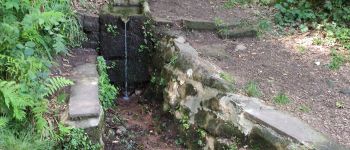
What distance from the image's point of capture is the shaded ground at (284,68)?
4.48m

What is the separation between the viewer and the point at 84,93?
4617mm

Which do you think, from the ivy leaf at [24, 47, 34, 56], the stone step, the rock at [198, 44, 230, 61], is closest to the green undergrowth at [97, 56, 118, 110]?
the stone step

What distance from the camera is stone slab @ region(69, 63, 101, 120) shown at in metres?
4.21

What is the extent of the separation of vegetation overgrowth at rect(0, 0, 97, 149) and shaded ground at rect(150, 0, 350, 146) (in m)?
2.07

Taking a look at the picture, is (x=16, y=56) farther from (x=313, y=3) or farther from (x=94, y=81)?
(x=313, y=3)

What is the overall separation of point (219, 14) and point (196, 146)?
3.00 meters

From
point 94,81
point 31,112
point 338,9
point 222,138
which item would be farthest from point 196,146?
point 338,9

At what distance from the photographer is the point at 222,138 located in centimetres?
454

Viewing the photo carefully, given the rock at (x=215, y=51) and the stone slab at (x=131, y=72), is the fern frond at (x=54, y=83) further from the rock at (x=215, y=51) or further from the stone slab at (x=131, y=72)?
the stone slab at (x=131, y=72)

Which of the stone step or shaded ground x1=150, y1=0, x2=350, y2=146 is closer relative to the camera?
the stone step

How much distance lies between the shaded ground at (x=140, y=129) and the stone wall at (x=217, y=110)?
0.27 metres

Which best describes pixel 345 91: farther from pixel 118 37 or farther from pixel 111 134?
pixel 118 37

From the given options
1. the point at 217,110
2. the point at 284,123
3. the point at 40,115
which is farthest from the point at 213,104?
the point at 40,115

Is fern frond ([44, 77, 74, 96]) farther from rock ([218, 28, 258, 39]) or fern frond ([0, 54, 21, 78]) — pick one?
rock ([218, 28, 258, 39])
